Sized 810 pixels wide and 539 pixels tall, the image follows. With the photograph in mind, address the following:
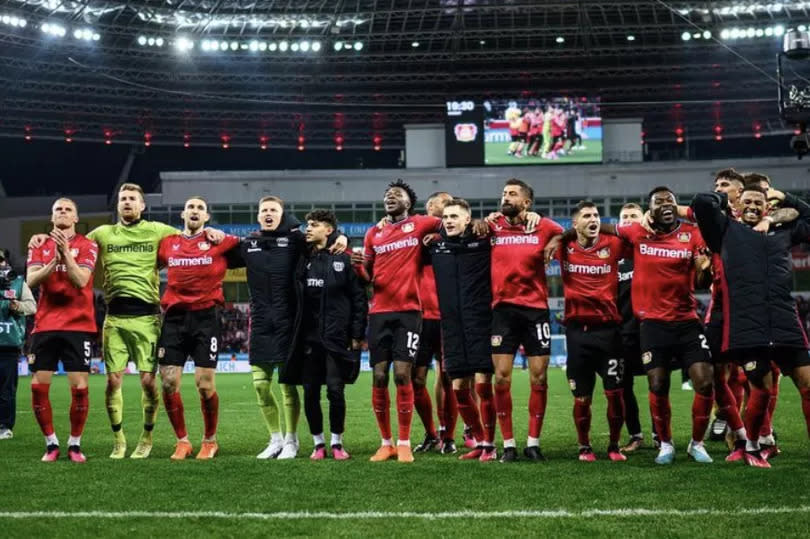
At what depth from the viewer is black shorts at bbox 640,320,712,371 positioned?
838 cm

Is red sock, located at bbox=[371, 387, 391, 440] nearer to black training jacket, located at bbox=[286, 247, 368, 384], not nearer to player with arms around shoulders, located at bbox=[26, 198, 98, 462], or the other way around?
black training jacket, located at bbox=[286, 247, 368, 384]

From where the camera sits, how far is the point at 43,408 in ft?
29.3

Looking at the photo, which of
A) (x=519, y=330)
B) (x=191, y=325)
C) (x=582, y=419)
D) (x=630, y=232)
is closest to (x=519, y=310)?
(x=519, y=330)

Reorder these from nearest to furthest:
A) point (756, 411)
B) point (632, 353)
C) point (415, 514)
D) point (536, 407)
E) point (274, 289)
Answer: point (415, 514), point (756, 411), point (536, 407), point (274, 289), point (632, 353)

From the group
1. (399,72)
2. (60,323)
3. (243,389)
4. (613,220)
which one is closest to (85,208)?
(399,72)

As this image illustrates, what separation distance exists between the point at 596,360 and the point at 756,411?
1.39 meters

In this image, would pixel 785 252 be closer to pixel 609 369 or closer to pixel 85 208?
pixel 609 369

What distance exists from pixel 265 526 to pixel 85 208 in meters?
48.0

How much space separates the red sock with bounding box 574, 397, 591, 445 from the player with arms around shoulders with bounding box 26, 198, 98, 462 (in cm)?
431

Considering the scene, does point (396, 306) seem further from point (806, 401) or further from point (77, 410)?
point (806, 401)

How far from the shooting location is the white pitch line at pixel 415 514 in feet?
19.0

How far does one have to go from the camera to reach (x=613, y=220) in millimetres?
46094

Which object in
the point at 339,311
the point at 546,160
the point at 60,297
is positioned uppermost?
the point at 546,160

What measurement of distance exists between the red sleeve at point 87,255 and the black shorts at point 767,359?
5.55 meters
